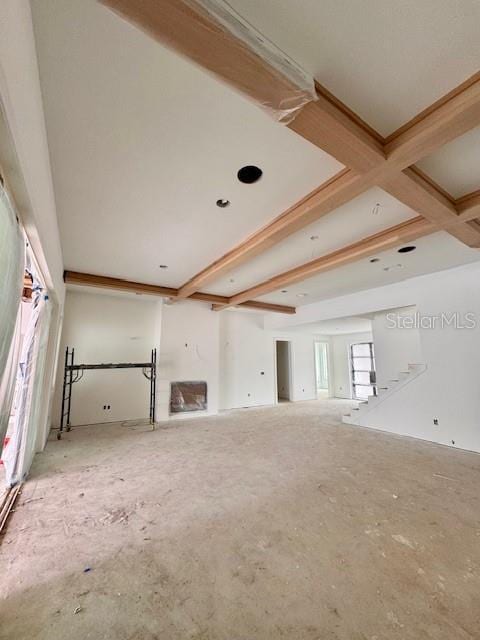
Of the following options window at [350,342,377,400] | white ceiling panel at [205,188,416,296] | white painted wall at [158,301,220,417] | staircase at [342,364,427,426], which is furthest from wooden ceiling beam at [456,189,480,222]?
window at [350,342,377,400]

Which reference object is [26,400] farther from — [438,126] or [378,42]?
[438,126]

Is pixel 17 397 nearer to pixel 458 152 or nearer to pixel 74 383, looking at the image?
pixel 74 383

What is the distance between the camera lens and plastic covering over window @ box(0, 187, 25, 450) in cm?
119

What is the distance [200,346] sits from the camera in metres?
6.41

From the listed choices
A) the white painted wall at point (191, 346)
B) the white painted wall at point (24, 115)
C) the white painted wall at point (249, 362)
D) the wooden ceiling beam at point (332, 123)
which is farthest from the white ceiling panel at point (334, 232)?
the white painted wall at point (249, 362)

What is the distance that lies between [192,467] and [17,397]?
208cm

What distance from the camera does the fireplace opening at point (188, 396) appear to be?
596cm

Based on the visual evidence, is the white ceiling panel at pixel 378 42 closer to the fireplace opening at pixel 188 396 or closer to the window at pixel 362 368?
the fireplace opening at pixel 188 396

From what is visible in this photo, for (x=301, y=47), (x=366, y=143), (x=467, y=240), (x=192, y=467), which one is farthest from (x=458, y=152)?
(x=192, y=467)

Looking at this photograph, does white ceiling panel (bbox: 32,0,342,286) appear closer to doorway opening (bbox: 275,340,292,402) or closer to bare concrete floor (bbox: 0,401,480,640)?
bare concrete floor (bbox: 0,401,480,640)

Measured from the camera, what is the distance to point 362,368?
28.2ft

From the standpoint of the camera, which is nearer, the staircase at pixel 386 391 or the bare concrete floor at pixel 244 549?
the bare concrete floor at pixel 244 549

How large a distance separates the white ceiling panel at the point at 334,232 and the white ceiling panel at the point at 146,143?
0.55 metres

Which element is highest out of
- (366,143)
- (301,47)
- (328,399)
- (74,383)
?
(301,47)
